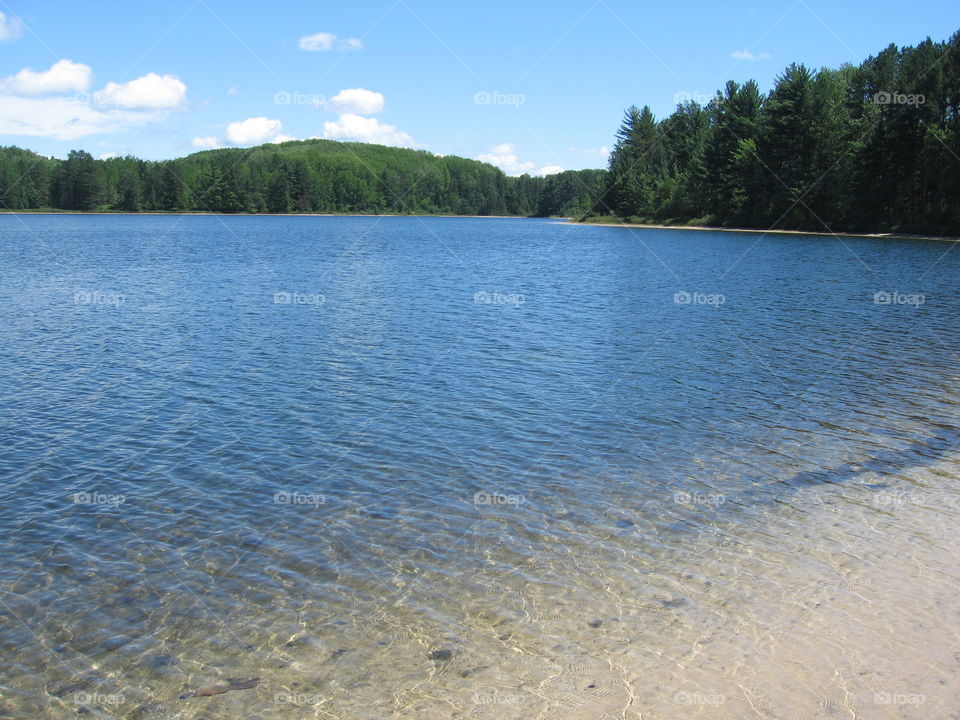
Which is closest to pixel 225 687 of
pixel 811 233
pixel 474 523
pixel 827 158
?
pixel 474 523

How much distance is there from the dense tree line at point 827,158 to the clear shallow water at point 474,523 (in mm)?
65318

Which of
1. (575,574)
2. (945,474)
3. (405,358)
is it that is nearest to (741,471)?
(945,474)

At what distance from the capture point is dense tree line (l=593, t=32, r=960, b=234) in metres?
77.4

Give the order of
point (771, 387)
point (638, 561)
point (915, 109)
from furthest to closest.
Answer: point (915, 109) → point (771, 387) → point (638, 561)

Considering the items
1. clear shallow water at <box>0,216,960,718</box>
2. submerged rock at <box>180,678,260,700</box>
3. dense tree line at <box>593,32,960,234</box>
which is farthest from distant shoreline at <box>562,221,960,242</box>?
submerged rock at <box>180,678,260,700</box>

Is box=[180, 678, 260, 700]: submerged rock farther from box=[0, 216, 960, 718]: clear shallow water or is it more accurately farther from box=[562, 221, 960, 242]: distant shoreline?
box=[562, 221, 960, 242]: distant shoreline

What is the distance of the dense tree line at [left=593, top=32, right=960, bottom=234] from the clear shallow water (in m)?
65.3

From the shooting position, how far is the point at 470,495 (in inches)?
456

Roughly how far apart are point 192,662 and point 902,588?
803cm

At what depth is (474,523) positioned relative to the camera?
10.5 m

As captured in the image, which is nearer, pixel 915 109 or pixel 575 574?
pixel 575 574

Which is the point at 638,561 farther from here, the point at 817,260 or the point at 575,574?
the point at 817,260

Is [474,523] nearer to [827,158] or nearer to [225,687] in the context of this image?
[225,687]

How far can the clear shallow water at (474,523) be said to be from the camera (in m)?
6.91
